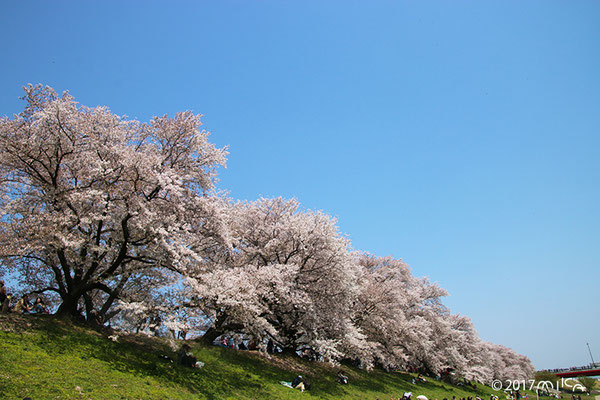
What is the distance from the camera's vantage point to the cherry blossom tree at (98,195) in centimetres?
1761

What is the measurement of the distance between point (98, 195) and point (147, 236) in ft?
11.3

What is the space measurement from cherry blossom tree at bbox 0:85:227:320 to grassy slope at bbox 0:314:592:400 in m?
3.50

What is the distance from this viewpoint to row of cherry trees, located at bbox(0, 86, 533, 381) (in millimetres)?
17886

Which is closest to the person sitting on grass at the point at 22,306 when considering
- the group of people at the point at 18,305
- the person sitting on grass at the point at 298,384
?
the group of people at the point at 18,305

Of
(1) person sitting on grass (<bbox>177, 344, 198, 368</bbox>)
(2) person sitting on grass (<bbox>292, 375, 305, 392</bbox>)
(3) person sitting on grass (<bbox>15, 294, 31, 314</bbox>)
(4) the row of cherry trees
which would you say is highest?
(4) the row of cherry trees

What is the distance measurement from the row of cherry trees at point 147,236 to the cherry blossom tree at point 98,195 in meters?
0.08

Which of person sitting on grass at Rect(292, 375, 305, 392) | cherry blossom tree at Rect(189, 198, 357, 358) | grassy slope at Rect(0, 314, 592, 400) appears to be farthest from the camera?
cherry blossom tree at Rect(189, 198, 357, 358)

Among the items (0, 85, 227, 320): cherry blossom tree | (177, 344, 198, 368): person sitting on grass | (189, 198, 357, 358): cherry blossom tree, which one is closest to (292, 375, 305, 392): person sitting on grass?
(189, 198, 357, 358): cherry blossom tree

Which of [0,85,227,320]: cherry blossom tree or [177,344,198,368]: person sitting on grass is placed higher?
[0,85,227,320]: cherry blossom tree

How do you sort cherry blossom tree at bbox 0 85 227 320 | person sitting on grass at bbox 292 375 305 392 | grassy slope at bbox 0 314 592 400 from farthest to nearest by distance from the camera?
person sitting on grass at bbox 292 375 305 392, cherry blossom tree at bbox 0 85 227 320, grassy slope at bbox 0 314 592 400

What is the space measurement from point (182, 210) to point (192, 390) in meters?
9.72

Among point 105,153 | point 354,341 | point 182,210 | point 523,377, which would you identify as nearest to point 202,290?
point 182,210

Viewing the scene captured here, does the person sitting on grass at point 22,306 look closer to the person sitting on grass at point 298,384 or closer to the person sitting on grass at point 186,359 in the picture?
the person sitting on grass at point 186,359

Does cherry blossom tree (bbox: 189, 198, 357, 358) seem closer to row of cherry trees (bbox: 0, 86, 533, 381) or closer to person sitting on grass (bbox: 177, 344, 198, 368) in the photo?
row of cherry trees (bbox: 0, 86, 533, 381)
